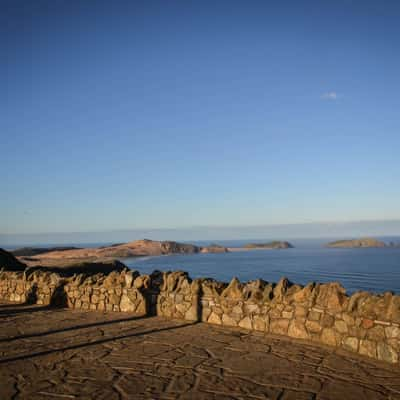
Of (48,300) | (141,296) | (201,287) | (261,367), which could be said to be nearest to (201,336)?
(201,287)

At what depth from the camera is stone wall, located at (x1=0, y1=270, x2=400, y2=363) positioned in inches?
242

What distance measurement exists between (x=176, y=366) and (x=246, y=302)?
8.37ft

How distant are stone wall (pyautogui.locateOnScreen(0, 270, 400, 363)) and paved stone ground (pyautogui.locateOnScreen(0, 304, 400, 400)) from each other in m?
0.32

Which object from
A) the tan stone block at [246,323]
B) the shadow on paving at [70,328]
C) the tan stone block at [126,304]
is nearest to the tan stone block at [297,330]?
the tan stone block at [246,323]

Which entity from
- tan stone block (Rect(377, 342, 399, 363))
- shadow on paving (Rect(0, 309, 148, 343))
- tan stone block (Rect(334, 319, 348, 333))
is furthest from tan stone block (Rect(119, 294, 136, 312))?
tan stone block (Rect(377, 342, 399, 363))

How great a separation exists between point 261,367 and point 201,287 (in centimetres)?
321

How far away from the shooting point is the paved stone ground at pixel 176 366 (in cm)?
494

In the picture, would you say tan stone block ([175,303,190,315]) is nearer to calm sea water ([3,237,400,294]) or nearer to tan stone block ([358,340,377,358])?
tan stone block ([358,340,377,358])

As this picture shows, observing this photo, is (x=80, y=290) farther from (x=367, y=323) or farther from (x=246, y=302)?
(x=367, y=323)

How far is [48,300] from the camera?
11531 mm

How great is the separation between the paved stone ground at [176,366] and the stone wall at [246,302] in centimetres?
32

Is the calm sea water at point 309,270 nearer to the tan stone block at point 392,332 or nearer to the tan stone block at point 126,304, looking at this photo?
the tan stone block at point 126,304

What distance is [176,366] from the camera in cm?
593

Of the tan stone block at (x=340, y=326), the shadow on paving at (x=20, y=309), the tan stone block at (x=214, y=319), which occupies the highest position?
the tan stone block at (x=340, y=326)
